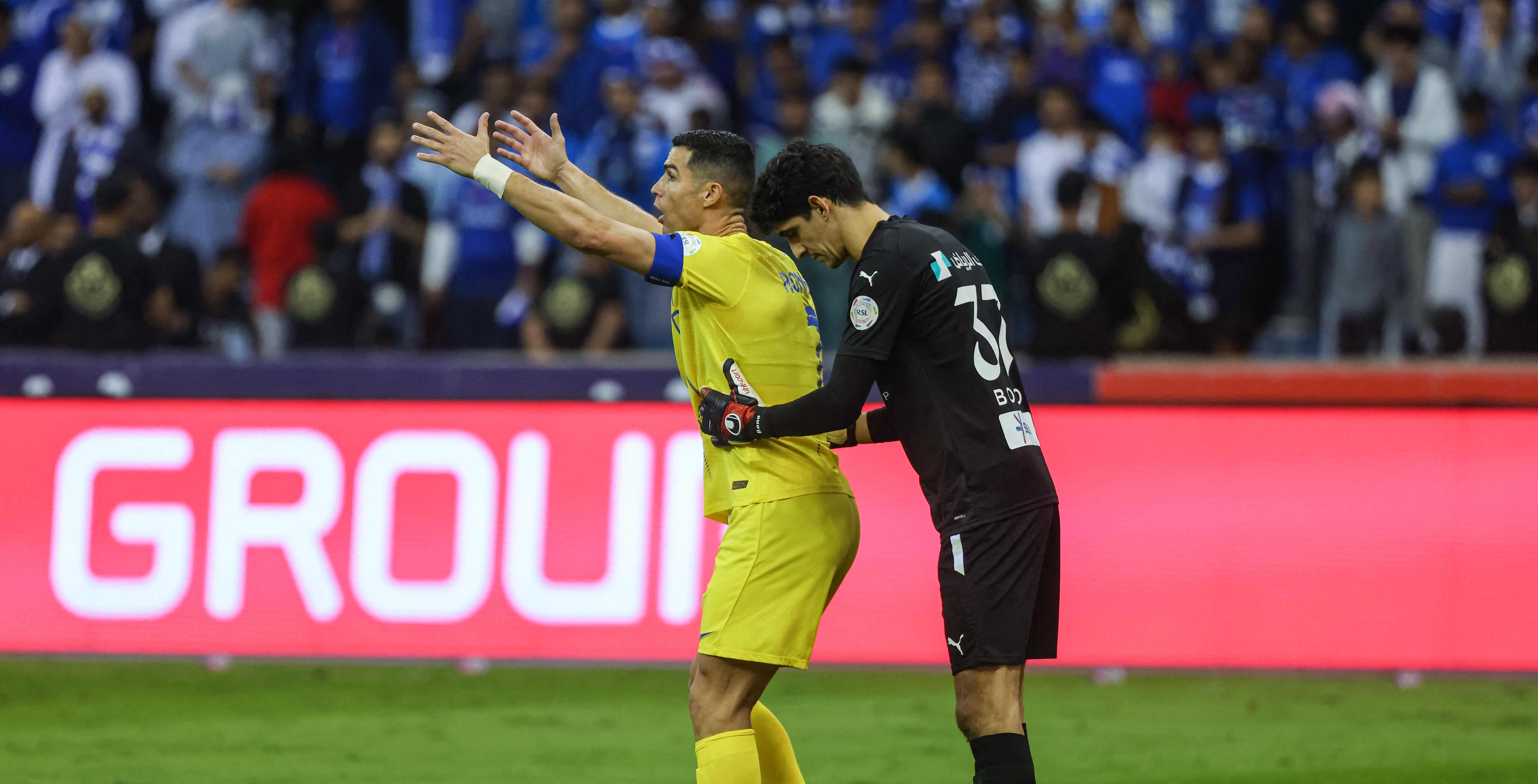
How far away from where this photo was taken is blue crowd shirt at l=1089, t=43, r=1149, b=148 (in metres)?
13.2

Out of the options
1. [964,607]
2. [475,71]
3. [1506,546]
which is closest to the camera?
[964,607]

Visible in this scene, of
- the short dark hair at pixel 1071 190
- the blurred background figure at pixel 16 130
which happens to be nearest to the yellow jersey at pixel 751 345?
the short dark hair at pixel 1071 190

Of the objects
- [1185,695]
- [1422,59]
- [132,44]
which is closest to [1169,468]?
[1185,695]

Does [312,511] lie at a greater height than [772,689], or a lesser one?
greater

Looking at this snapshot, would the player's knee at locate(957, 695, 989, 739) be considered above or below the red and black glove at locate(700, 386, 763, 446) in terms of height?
below

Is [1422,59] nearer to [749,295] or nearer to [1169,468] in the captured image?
[1169,468]

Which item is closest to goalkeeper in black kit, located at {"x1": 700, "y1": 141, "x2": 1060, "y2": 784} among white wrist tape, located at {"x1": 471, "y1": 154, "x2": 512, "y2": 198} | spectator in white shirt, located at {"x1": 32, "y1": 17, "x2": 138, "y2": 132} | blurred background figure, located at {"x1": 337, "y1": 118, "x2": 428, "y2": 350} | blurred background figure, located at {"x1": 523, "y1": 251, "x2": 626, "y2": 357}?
white wrist tape, located at {"x1": 471, "y1": 154, "x2": 512, "y2": 198}

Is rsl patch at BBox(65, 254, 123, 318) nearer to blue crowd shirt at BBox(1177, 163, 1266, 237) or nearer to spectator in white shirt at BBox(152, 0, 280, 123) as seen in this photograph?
spectator in white shirt at BBox(152, 0, 280, 123)

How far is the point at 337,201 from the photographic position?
13.5 meters

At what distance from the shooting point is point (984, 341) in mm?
5105

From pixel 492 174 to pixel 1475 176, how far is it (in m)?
9.07

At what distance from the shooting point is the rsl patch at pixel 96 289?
35.7ft

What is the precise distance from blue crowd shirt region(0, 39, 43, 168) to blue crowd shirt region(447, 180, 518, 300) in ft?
13.2

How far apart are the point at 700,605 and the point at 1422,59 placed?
769cm
